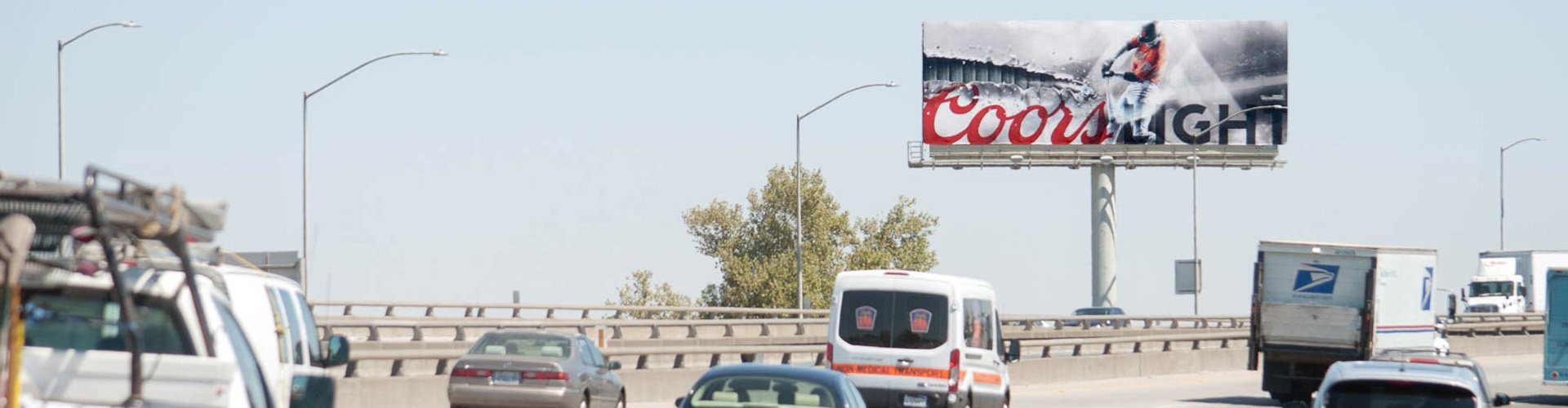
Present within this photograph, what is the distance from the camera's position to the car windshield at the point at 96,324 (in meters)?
8.89

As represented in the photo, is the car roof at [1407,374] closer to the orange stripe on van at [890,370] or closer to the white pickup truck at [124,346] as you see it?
the white pickup truck at [124,346]

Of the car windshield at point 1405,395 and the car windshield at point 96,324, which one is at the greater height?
the car windshield at point 96,324

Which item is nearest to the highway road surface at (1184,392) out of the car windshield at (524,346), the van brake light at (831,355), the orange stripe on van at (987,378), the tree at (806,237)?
the van brake light at (831,355)

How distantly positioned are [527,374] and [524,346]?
73 centimetres

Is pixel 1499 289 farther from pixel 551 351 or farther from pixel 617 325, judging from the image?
pixel 551 351

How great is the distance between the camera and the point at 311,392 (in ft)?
44.3

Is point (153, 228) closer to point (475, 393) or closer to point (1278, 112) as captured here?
point (475, 393)

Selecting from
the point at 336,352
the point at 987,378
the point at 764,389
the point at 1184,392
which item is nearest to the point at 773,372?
the point at 764,389

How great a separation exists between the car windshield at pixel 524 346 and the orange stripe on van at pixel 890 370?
10.7 ft

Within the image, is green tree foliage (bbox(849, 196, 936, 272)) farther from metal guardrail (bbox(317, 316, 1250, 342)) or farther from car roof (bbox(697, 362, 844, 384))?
car roof (bbox(697, 362, 844, 384))

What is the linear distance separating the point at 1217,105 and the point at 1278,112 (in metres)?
1.97

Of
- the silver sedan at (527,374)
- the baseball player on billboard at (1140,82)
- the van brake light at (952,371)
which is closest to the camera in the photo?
the silver sedan at (527,374)

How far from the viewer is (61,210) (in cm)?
796

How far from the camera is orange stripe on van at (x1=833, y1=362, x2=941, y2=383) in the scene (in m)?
22.8
